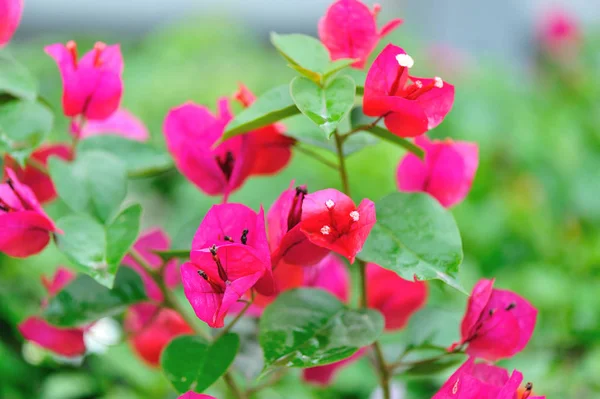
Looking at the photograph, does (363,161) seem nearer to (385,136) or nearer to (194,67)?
(194,67)

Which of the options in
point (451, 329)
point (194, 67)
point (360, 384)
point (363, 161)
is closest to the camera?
point (451, 329)

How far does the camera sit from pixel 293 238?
44 centimetres

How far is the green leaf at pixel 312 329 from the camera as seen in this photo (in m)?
0.45

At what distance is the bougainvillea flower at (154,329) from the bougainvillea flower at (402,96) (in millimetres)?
298

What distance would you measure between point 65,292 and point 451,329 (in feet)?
0.96

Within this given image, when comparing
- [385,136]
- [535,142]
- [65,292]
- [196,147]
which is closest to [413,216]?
[385,136]

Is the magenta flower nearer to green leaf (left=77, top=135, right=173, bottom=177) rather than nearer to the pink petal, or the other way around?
the pink petal

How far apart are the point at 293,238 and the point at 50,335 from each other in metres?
0.26

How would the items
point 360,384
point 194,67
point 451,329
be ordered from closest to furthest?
point 451,329, point 360,384, point 194,67

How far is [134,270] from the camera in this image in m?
0.57

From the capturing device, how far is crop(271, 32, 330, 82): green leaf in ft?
1.49

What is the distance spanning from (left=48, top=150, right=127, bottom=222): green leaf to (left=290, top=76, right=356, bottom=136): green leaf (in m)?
0.17

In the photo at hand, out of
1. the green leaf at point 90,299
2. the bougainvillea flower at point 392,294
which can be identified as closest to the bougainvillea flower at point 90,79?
the green leaf at point 90,299

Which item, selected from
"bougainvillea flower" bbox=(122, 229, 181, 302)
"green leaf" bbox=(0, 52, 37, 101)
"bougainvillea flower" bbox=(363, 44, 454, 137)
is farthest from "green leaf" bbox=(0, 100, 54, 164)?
"bougainvillea flower" bbox=(363, 44, 454, 137)
